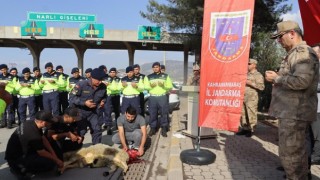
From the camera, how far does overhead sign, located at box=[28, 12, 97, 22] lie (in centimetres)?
2459

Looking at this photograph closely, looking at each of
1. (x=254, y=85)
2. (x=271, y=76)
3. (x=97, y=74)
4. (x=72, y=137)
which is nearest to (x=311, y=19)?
(x=271, y=76)

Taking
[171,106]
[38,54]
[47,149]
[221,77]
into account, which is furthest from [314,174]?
[38,54]

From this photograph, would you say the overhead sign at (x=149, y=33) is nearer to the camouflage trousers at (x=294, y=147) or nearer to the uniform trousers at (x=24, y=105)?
the uniform trousers at (x=24, y=105)

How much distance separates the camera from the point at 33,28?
23922 mm

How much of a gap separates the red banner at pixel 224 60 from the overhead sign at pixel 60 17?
70.7ft

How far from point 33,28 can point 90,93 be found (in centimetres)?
1964

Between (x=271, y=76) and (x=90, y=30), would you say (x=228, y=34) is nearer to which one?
(x=271, y=76)

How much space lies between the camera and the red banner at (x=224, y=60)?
458cm

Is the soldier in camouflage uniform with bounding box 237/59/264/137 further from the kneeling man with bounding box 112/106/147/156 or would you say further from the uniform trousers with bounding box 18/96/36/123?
the uniform trousers with bounding box 18/96/36/123

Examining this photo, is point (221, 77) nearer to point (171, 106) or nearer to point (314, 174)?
point (314, 174)

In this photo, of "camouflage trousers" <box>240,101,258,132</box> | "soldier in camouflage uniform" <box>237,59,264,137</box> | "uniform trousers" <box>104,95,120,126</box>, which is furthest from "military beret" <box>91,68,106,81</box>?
"camouflage trousers" <box>240,101,258,132</box>

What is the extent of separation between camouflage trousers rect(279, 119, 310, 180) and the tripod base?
2.17 metres

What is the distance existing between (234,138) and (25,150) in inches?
171

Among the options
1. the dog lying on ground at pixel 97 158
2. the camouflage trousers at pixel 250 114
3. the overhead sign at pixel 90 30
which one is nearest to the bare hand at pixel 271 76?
the dog lying on ground at pixel 97 158
